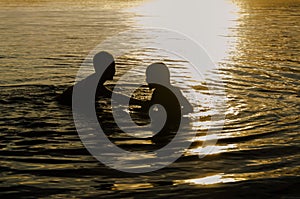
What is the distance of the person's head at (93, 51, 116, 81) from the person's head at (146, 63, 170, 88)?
2338 millimetres

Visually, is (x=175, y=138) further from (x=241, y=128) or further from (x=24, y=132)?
(x=24, y=132)

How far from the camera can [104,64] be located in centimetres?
1520

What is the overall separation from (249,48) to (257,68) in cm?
816

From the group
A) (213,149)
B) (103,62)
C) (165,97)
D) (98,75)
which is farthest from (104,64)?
(213,149)

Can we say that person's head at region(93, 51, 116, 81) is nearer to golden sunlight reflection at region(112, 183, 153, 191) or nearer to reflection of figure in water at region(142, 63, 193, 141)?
reflection of figure in water at region(142, 63, 193, 141)

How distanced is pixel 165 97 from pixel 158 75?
2.11 ft

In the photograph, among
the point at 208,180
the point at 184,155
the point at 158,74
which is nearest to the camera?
the point at 208,180

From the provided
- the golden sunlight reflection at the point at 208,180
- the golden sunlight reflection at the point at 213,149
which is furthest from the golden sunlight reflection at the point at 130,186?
the golden sunlight reflection at the point at 213,149

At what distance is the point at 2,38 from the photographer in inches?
1382

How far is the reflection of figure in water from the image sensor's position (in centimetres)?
1291

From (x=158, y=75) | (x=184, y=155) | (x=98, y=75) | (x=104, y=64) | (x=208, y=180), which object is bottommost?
(x=208, y=180)

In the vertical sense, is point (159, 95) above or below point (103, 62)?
below

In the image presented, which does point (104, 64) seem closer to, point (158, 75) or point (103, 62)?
point (103, 62)

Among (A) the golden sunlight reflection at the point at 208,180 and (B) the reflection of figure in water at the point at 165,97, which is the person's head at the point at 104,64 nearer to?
(B) the reflection of figure in water at the point at 165,97
